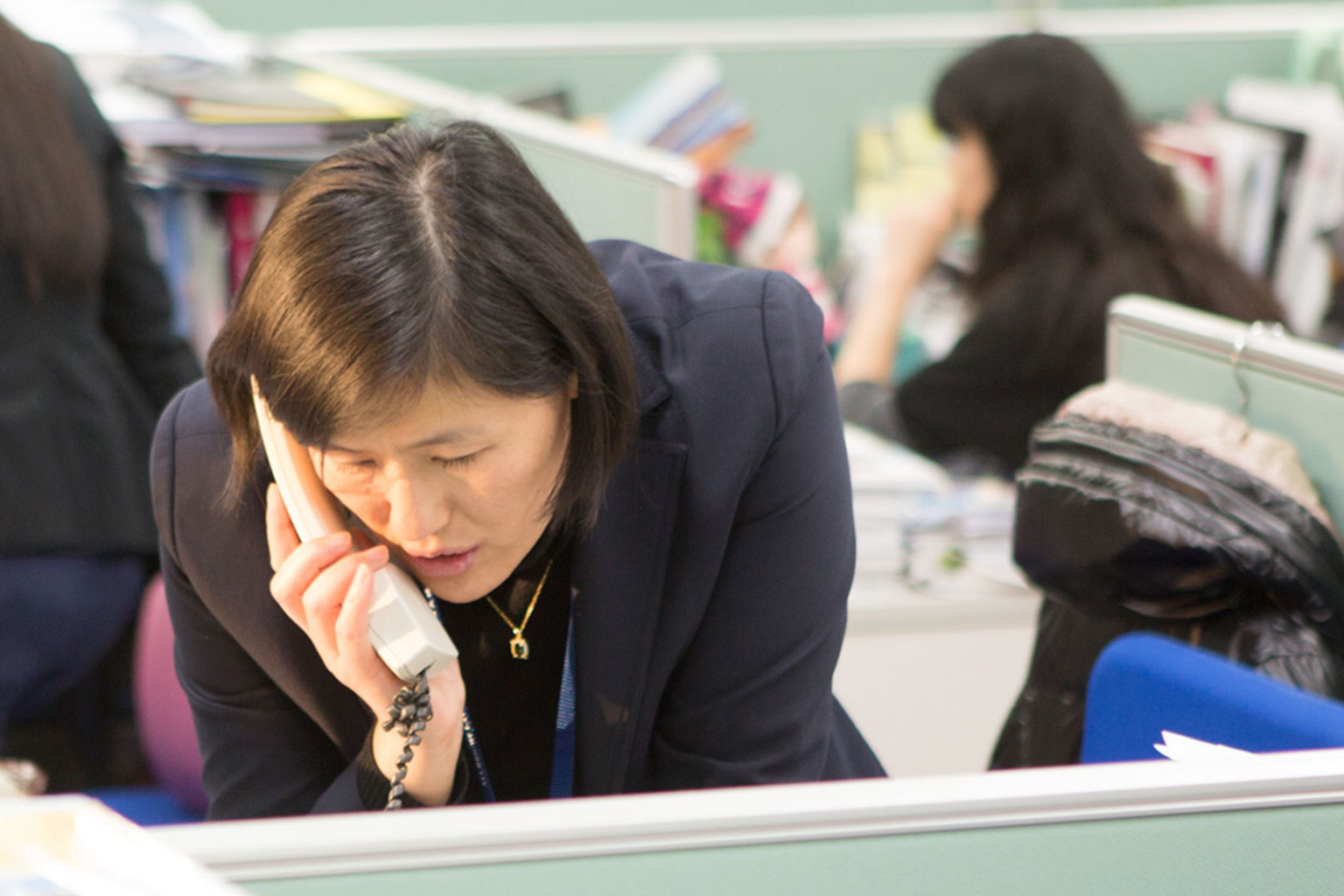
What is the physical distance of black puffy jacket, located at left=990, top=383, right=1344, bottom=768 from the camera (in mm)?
1066

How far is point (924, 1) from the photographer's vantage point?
3588mm

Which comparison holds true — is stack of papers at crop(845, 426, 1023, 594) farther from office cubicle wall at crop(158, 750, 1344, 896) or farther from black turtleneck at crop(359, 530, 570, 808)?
office cubicle wall at crop(158, 750, 1344, 896)

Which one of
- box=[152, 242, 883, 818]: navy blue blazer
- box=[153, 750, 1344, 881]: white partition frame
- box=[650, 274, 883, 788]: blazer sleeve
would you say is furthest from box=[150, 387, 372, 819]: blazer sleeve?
box=[153, 750, 1344, 881]: white partition frame

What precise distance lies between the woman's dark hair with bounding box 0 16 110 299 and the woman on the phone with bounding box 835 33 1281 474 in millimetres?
1106

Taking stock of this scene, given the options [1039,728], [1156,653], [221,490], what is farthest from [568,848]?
[1039,728]

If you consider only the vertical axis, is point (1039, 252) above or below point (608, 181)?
below

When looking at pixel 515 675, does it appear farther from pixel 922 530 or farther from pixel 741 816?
pixel 922 530

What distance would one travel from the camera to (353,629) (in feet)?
2.84

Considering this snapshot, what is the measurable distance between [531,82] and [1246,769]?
2.28 m

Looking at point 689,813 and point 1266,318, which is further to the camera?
point 1266,318

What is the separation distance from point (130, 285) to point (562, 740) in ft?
3.35

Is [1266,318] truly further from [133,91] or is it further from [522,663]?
[133,91]

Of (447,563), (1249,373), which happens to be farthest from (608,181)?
(447,563)

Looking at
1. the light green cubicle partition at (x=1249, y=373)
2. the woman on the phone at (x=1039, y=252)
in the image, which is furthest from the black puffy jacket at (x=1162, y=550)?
the woman on the phone at (x=1039, y=252)
